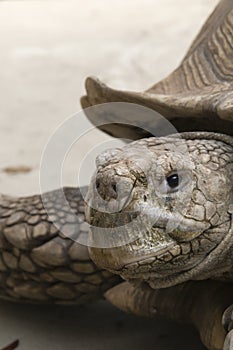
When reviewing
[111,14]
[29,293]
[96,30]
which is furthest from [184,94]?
[111,14]

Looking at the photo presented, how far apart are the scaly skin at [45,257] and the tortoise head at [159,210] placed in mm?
461

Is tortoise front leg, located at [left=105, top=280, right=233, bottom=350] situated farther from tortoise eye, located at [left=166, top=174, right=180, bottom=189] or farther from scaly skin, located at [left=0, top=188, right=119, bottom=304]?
tortoise eye, located at [left=166, top=174, right=180, bottom=189]

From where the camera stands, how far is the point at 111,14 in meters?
4.77

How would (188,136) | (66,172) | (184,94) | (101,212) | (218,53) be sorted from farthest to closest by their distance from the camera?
1. (66,172)
2. (218,53)
3. (184,94)
4. (188,136)
5. (101,212)

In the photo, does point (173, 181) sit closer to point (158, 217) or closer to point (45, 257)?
point (158, 217)

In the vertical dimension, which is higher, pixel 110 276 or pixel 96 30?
pixel 96 30

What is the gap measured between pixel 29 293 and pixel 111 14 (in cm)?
291

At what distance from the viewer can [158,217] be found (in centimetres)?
142

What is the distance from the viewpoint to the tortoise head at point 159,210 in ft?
4.63

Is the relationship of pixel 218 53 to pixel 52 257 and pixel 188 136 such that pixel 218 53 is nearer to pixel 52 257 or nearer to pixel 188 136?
pixel 188 136

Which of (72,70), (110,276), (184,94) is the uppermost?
Answer: (72,70)

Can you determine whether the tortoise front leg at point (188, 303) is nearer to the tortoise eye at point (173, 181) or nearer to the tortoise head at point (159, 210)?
the tortoise head at point (159, 210)

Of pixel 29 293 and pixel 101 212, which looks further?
pixel 29 293

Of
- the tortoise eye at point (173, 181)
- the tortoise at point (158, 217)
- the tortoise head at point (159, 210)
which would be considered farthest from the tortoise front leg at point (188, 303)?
the tortoise eye at point (173, 181)
